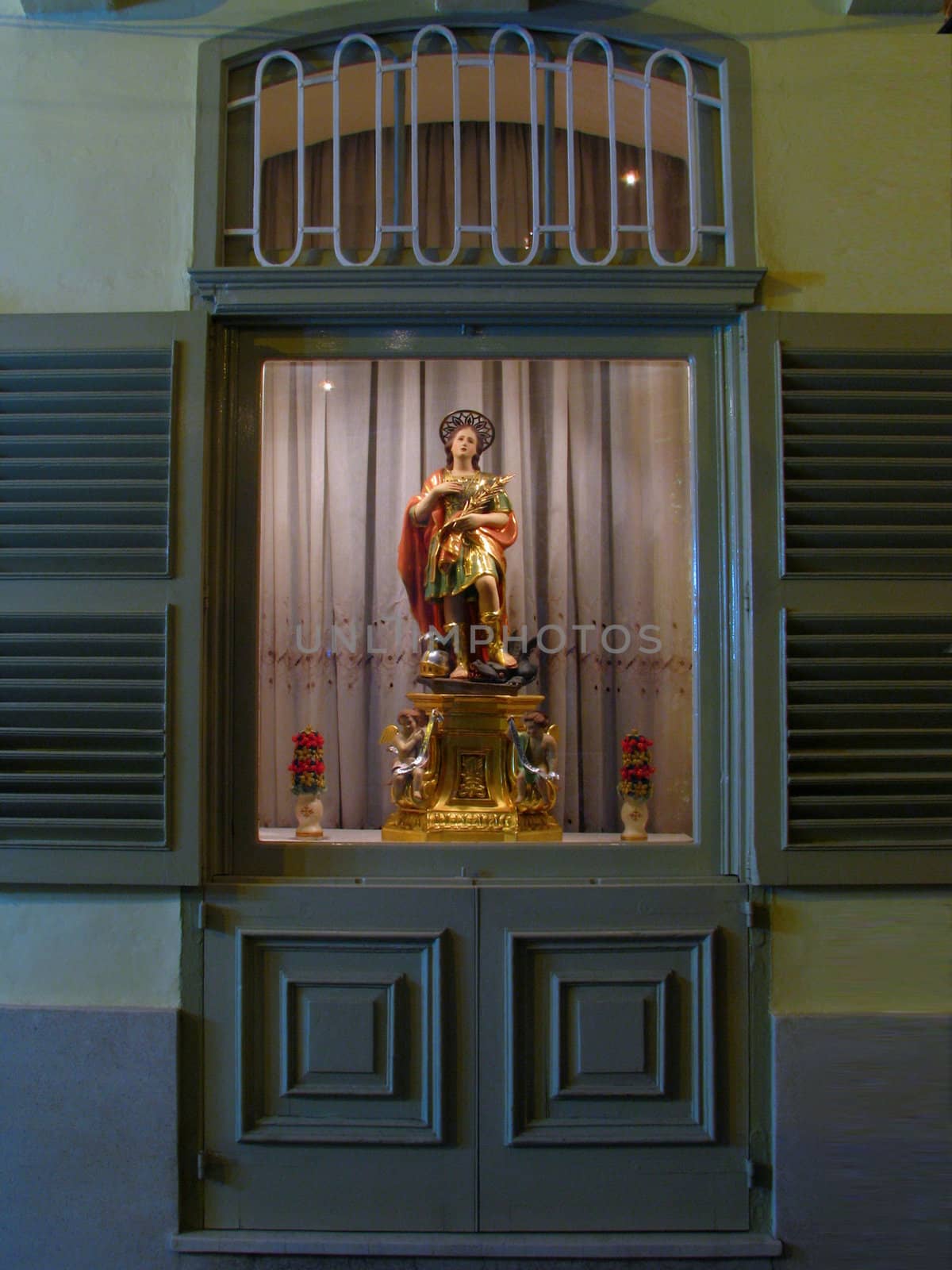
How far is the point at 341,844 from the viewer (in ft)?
9.81

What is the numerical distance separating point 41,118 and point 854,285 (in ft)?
7.71

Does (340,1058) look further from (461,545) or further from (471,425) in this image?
(471,425)

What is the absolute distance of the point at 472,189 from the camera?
138 inches

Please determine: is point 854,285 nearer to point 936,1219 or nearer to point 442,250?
point 442,250

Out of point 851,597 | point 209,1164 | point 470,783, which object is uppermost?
point 851,597

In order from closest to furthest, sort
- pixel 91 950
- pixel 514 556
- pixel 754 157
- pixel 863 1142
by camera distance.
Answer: pixel 863 1142
pixel 91 950
pixel 754 157
pixel 514 556

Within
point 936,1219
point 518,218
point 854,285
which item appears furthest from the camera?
point 518,218

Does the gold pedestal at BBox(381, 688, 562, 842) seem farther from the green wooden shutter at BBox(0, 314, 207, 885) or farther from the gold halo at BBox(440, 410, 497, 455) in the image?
the gold halo at BBox(440, 410, 497, 455)

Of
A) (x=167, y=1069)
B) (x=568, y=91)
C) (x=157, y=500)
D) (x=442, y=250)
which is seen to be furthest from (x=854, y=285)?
(x=167, y=1069)

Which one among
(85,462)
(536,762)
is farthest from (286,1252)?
(85,462)

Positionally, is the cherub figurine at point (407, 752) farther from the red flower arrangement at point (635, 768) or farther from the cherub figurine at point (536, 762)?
the red flower arrangement at point (635, 768)

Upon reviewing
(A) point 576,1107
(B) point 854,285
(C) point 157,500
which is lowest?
(A) point 576,1107

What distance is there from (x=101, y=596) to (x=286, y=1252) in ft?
5.92

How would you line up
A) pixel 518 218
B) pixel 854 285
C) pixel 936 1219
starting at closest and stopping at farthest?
pixel 936 1219, pixel 854 285, pixel 518 218
